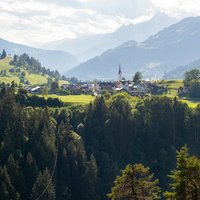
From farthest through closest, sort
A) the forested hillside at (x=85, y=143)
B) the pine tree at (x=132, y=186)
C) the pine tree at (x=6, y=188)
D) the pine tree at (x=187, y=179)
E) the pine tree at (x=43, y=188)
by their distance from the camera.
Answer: the forested hillside at (x=85, y=143) < the pine tree at (x=43, y=188) < the pine tree at (x=6, y=188) < the pine tree at (x=187, y=179) < the pine tree at (x=132, y=186)

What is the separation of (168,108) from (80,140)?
32.7m

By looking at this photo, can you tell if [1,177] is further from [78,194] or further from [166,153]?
[166,153]

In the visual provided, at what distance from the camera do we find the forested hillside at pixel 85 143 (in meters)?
101

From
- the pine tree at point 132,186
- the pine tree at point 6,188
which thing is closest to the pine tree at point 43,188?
the pine tree at point 6,188

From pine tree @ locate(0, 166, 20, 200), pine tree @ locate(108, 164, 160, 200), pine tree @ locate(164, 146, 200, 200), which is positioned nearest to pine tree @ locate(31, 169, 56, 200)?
pine tree @ locate(0, 166, 20, 200)

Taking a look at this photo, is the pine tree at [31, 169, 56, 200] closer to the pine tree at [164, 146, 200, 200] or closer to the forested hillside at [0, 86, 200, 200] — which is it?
the forested hillside at [0, 86, 200, 200]

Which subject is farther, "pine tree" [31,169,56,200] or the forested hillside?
the forested hillside

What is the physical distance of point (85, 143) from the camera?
125m

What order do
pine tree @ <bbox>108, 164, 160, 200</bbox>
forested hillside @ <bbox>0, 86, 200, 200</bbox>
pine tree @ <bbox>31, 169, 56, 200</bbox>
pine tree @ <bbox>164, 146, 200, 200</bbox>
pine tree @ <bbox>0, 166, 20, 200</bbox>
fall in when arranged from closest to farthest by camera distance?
pine tree @ <bbox>108, 164, 160, 200</bbox> → pine tree @ <bbox>164, 146, 200, 200</bbox> → pine tree @ <bbox>0, 166, 20, 200</bbox> → pine tree @ <bbox>31, 169, 56, 200</bbox> → forested hillside @ <bbox>0, 86, 200, 200</bbox>

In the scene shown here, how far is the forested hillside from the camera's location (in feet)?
331

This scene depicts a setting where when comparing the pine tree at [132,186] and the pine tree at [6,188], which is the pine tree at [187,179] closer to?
the pine tree at [132,186]

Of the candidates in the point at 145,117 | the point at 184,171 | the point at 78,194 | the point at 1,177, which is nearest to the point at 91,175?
the point at 78,194

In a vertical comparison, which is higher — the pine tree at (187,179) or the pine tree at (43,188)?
the pine tree at (187,179)

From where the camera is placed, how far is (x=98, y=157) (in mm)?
119562
